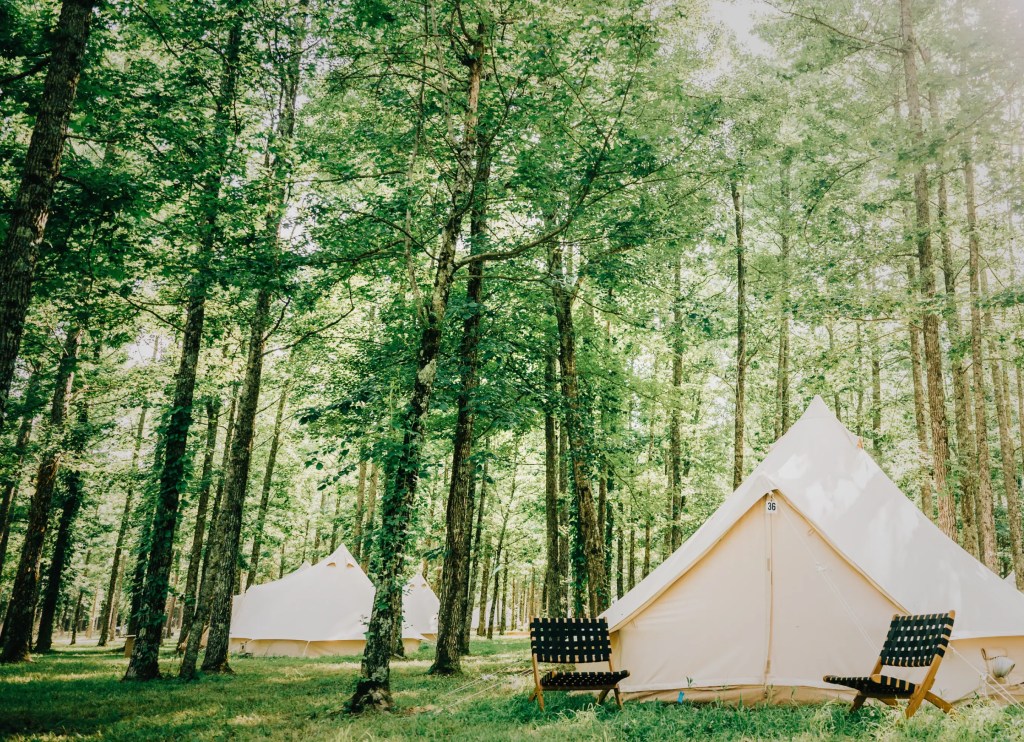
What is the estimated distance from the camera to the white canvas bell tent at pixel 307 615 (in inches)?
655

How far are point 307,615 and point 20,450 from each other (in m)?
8.70

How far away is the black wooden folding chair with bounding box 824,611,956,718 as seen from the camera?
16.4 ft

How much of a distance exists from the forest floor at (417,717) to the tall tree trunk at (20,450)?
12.4 ft

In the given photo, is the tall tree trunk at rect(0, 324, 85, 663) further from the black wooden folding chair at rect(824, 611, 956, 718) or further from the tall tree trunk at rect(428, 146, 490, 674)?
the black wooden folding chair at rect(824, 611, 956, 718)

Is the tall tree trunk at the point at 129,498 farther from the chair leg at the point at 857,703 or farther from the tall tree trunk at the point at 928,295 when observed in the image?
the tall tree trunk at the point at 928,295

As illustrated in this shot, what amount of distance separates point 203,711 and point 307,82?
1015cm

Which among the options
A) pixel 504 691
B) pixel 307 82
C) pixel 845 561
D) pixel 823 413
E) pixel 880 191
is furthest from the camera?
pixel 880 191

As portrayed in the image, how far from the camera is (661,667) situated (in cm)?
723

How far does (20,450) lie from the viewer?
1072 centimetres

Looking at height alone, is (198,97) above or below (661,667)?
above

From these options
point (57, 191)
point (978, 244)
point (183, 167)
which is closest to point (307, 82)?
point (183, 167)

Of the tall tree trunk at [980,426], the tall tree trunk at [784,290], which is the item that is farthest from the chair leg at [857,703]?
the tall tree trunk at [980,426]

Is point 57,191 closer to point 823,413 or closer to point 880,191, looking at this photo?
point 823,413

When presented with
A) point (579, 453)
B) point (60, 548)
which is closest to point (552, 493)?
point (579, 453)
